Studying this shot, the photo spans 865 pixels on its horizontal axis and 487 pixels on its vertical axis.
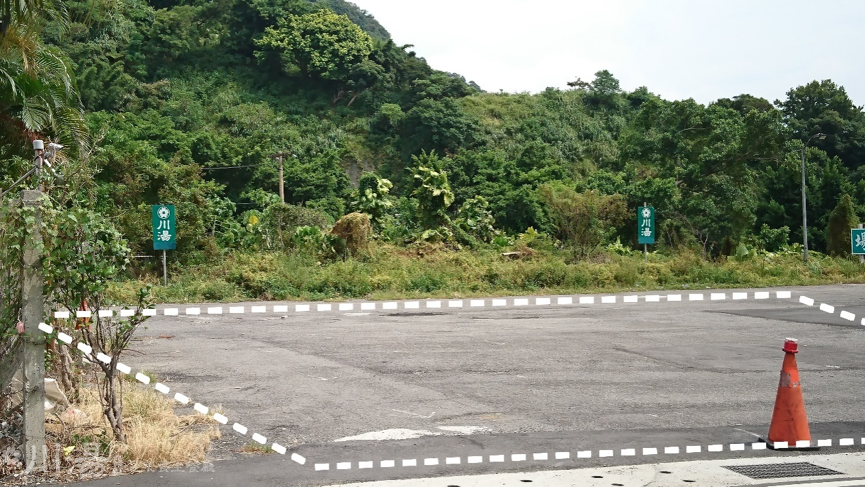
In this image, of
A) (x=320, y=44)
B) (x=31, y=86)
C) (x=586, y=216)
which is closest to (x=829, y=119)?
(x=586, y=216)

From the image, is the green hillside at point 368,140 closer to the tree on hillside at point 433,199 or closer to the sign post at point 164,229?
the tree on hillside at point 433,199

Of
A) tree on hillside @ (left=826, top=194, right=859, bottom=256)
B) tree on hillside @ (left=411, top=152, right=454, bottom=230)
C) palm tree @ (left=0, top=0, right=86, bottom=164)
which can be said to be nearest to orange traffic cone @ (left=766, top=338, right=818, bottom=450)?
palm tree @ (left=0, top=0, right=86, bottom=164)

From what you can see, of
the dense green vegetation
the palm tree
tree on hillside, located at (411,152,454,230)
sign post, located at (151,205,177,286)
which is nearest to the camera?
the palm tree

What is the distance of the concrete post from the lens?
613cm

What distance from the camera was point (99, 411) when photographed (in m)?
7.34

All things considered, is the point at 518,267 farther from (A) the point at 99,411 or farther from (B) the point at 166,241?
(A) the point at 99,411

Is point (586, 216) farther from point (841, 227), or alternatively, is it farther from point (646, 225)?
point (841, 227)

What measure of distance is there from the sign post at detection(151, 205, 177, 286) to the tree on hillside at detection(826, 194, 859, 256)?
28.0 m

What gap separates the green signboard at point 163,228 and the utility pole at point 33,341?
21301 mm

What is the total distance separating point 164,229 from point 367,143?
3807cm

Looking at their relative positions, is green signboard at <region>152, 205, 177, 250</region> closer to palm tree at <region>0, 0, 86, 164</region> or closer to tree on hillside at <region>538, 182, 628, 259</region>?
palm tree at <region>0, 0, 86, 164</region>

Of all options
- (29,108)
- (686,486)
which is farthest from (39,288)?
(29,108)

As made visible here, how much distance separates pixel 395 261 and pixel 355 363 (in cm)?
1745

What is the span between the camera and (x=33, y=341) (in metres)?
6.15
